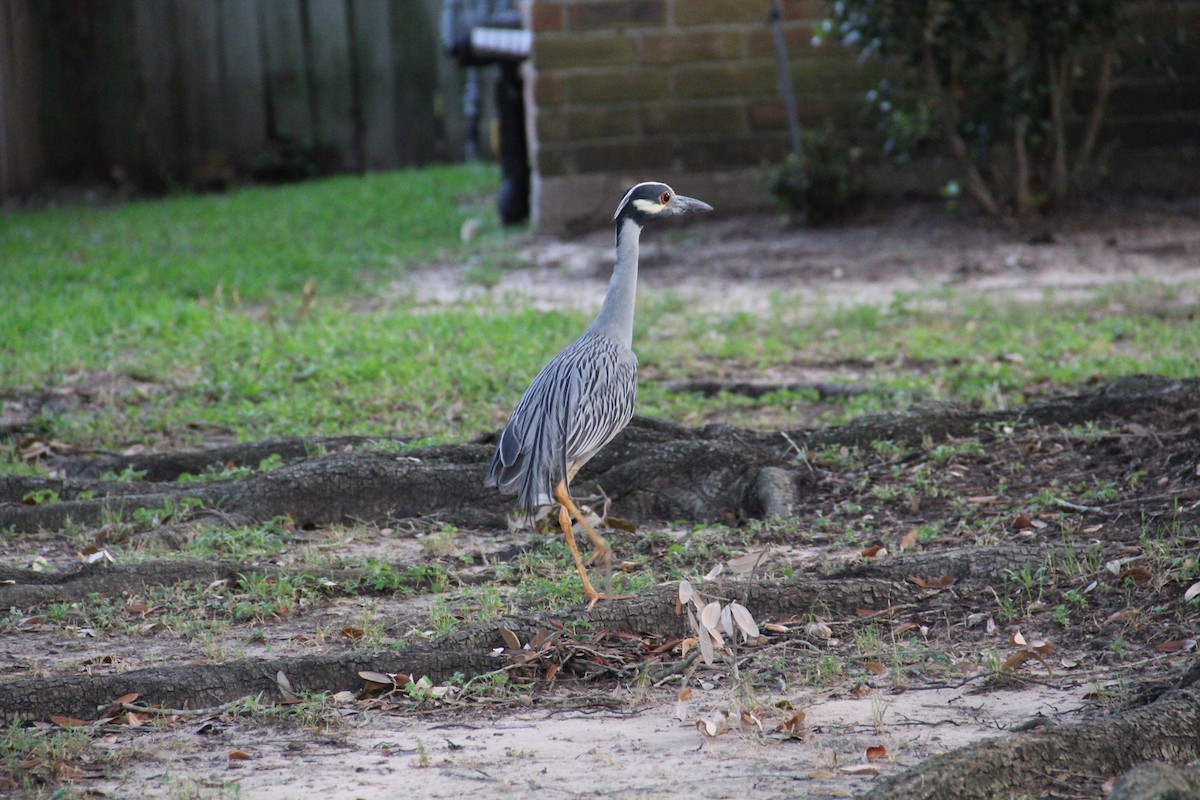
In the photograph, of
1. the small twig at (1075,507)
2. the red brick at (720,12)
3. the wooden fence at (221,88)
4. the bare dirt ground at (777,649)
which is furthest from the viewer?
the wooden fence at (221,88)

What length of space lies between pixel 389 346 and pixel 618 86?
528 cm

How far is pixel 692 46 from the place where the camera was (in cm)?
1266

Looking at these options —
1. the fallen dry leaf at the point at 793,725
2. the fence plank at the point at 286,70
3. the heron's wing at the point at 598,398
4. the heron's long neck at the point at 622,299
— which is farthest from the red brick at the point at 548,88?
the fallen dry leaf at the point at 793,725

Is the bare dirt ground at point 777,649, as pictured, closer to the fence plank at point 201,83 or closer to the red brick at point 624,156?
the red brick at point 624,156

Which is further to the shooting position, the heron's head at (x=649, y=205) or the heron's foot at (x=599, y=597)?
the heron's head at (x=649, y=205)

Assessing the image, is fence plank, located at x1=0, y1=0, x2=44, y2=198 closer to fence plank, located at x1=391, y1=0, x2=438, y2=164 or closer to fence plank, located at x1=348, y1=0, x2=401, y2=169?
fence plank, located at x1=348, y1=0, x2=401, y2=169

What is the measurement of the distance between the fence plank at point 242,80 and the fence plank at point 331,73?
65 cm

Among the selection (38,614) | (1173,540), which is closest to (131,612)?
(38,614)

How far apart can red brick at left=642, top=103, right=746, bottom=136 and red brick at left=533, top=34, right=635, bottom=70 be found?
534 millimetres

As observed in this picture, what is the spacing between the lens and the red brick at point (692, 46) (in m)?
12.6

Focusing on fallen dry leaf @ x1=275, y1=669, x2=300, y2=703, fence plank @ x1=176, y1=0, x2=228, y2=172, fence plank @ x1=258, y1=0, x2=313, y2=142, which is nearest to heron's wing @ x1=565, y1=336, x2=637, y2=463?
fallen dry leaf @ x1=275, y1=669, x2=300, y2=703

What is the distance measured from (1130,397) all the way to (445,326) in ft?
14.0

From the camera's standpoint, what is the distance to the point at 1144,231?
37.0 ft

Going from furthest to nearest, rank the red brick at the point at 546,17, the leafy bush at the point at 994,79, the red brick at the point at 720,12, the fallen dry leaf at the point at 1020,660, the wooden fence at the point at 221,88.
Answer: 1. the wooden fence at the point at 221,88
2. the red brick at the point at 720,12
3. the red brick at the point at 546,17
4. the leafy bush at the point at 994,79
5. the fallen dry leaf at the point at 1020,660
